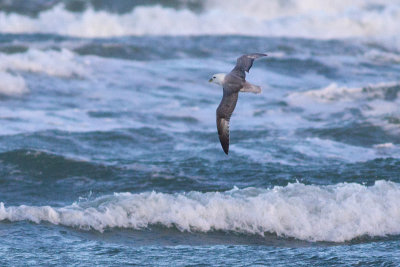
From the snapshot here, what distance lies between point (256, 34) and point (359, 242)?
71.9ft

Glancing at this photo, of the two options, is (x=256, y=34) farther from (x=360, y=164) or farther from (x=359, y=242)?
(x=359, y=242)

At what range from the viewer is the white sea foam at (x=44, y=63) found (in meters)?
18.7

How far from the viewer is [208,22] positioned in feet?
102

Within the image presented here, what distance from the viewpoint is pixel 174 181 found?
35.0 feet

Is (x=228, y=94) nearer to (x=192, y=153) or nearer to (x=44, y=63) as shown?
(x=192, y=153)

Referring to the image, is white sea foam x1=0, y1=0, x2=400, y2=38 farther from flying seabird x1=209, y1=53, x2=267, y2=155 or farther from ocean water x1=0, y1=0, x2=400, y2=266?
flying seabird x1=209, y1=53, x2=267, y2=155

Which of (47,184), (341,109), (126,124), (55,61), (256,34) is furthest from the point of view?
(256,34)

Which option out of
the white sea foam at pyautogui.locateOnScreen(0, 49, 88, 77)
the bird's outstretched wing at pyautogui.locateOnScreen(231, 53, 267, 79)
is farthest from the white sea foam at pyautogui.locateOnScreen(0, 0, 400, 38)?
the bird's outstretched wing at pyautogui.locateOnScreen(231, 53, 267, 79)

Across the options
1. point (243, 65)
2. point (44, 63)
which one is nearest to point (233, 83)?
point (243, 65)

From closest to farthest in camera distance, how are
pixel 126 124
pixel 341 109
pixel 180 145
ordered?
pixel 180 145 < pixel 126 124 < pixel 341 109

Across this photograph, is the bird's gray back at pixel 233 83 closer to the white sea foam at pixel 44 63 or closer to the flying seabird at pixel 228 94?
the flying seabird at pixel 228 94

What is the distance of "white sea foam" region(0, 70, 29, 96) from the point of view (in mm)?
16545

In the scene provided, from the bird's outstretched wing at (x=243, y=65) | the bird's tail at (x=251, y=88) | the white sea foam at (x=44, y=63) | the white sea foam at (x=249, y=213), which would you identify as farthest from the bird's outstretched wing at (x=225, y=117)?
the white sea foam at (x=44, y=63)

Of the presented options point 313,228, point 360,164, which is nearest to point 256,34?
point 360,164
